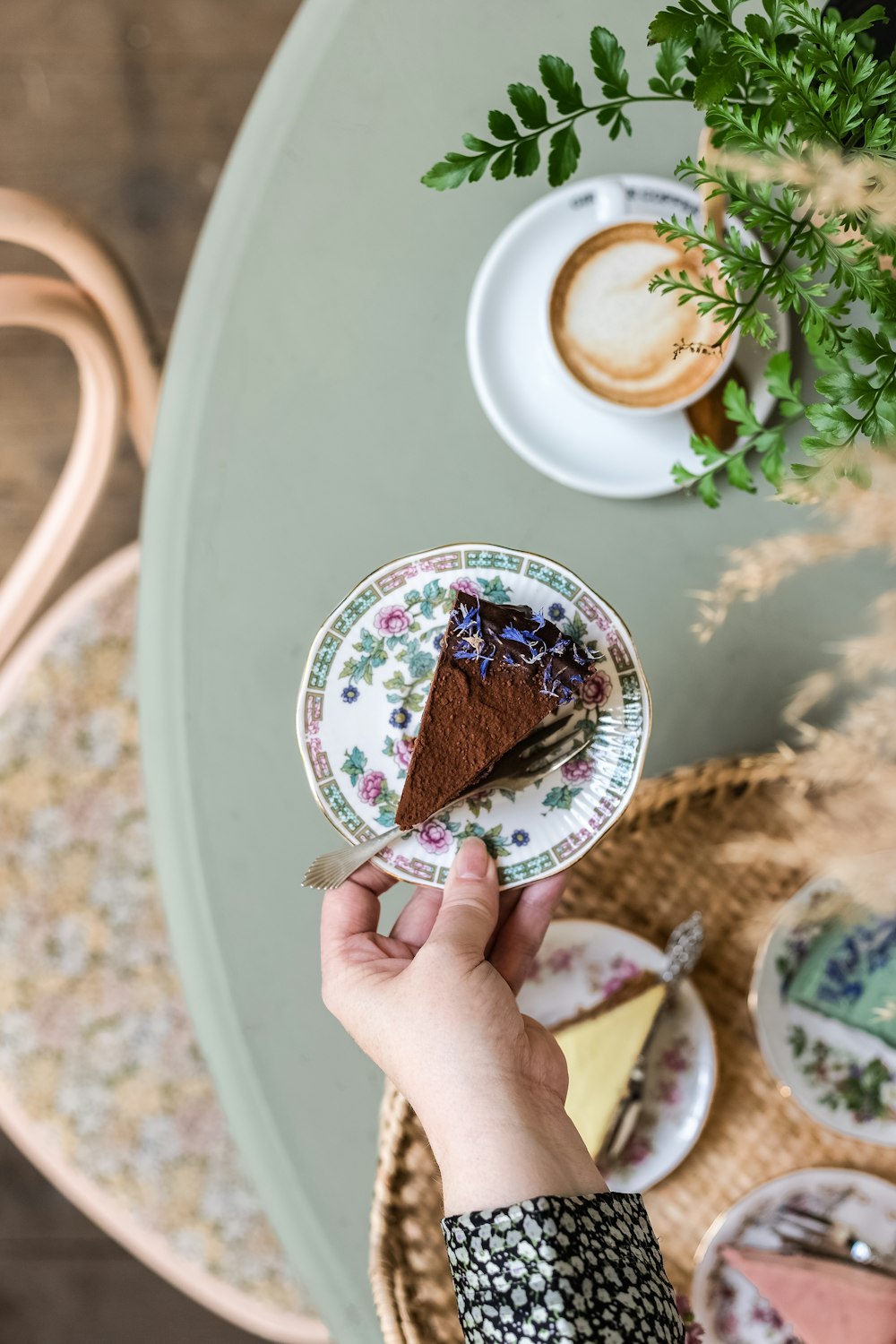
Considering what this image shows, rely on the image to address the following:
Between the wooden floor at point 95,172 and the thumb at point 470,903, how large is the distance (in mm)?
1315

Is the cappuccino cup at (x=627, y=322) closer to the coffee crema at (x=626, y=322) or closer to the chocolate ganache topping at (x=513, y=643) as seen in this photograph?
the coffee crema at (x=626, y=322)

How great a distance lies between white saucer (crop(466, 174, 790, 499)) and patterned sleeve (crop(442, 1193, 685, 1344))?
1.99 ft

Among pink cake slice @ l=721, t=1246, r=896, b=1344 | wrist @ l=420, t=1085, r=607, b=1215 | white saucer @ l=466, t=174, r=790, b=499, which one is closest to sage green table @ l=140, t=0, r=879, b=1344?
white saucer @ l=466, t=174, r=790, b=499

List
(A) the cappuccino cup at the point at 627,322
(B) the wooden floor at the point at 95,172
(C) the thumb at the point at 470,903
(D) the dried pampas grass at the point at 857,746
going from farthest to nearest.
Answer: (B) the wooden floor at the point at 95,172 < (A) the cappuccino cup at the point at 627,322 < (C) the thumb at the point at 470,903 < (D) the dried pampas grass at the point at 857,746

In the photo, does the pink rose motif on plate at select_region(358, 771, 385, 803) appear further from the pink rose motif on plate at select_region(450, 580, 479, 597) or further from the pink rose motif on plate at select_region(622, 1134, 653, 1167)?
the pink rose motif on plate at select_region(622, 1134, 653, 1167)

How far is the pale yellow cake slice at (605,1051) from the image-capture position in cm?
98

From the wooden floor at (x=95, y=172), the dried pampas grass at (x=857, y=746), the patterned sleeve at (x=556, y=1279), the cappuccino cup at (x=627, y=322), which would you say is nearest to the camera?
the dried pampas grass at (x=857, y=746)

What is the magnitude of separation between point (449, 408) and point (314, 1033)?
2.04ft

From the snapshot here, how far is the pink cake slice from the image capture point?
36.6 inches

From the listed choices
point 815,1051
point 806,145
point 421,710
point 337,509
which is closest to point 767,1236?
point 815,1051

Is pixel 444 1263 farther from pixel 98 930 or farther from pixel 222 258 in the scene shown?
pixel 222 258

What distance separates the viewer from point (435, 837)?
90 cm

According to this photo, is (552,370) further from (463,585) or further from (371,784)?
(371,784)

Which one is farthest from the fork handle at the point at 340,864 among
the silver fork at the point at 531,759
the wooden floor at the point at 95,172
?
the wooden floor at the point at 95,172
